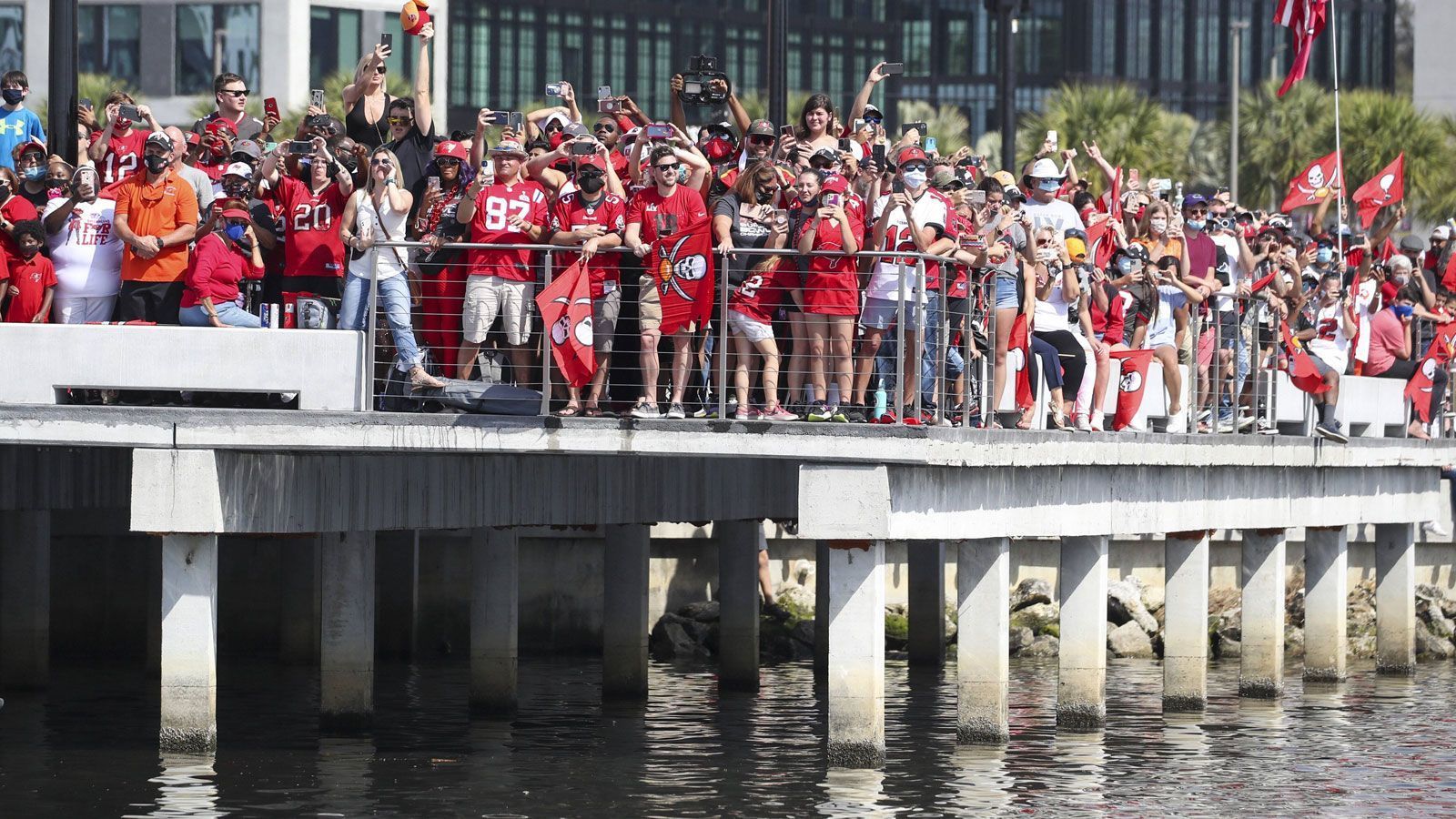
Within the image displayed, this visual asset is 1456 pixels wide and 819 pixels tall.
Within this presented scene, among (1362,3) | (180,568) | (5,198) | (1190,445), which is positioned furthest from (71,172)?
(1362,3)

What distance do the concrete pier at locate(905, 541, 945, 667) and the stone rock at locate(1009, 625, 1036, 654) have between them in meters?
1.73

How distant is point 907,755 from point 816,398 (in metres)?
4.60

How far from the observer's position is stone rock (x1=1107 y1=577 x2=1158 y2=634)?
115ft

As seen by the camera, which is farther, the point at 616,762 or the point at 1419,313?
the point at 1419,313

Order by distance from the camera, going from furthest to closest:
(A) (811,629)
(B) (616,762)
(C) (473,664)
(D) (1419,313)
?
(A) (811,629), (D) (1419,313), (C) (473,664), (B) (616,762)

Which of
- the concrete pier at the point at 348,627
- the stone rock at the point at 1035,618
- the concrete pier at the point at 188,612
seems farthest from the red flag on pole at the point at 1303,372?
the concrete pier at the point at 188,612

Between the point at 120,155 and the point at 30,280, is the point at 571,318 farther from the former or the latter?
the point at 120,155

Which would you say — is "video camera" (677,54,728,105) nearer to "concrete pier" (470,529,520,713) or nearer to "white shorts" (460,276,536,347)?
"white shorts" (460,276,536,347)

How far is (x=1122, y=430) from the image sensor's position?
24.7 meters

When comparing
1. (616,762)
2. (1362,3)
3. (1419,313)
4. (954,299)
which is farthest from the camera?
(1362,3)

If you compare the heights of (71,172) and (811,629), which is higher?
(71,172)

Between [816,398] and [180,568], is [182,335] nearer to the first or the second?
[180,568]

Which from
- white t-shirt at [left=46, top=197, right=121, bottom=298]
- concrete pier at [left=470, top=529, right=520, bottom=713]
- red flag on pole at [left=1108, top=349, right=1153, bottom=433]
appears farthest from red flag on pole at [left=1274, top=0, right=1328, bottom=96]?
white t-shirt at [left=46, top=197, right=121, bottom=298]

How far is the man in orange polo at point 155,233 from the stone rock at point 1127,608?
1739 cm
